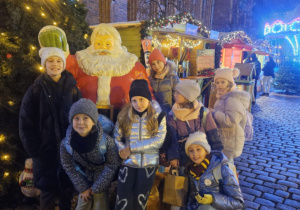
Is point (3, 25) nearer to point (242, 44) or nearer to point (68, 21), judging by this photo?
point (68, 21)

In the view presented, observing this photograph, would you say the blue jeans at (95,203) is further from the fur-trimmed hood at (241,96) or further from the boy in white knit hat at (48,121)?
the fur-trimmed hood at (241,96)

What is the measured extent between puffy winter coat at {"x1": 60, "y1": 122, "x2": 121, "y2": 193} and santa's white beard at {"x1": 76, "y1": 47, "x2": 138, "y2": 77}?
0.94 meters

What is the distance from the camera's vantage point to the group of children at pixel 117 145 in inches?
93.9

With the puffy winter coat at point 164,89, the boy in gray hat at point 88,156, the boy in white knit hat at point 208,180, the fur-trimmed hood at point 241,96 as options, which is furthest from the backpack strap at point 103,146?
the fur-trimmed hood at point 241,96

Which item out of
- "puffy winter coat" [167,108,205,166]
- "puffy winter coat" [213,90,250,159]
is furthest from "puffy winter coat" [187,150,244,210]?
"puffy winter coat" [213,90,250,159]

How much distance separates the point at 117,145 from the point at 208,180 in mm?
1039

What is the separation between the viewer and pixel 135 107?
2.58 m

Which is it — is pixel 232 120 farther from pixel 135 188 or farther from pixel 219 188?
pixel 135 188

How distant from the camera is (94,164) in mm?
2570

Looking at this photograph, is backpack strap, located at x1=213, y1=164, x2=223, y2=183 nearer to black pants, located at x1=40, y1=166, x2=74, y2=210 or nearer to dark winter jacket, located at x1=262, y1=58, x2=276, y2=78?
black pants, located at x1=40, y1=166, x2=74, y2=210

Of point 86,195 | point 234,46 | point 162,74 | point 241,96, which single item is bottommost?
point 86,195

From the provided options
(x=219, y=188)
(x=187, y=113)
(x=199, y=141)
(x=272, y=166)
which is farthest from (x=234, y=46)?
(x=219, y=188)

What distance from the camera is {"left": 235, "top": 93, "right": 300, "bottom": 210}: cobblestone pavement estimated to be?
3.58 metres

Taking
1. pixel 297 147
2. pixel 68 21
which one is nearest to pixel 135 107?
pixel 68 21
